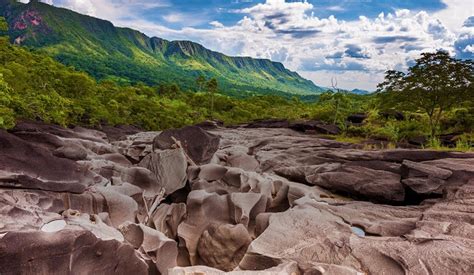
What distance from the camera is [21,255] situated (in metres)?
8.99

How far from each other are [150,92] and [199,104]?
16145 mm

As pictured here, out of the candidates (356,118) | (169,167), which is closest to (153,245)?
(169,167)

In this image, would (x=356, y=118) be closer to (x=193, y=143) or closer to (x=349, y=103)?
(x=349, y=103)

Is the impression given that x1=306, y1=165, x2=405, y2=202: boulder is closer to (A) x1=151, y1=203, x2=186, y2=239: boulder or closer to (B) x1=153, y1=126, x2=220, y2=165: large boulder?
(A) x1=151, y1=203, x2=186, y2=239: boulder

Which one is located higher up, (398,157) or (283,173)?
(398,157)

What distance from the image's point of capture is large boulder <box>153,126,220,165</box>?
78.5 ft

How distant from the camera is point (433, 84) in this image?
30.9 m

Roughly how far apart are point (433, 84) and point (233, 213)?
24.4 meters

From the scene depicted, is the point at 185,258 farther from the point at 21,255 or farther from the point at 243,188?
the point at 21,255

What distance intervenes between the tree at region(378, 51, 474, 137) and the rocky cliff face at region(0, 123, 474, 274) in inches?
575

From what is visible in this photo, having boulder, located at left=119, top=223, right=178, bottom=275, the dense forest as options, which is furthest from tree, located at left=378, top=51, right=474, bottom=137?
boulder, located at left=119, top=223, right=178, bottom=275

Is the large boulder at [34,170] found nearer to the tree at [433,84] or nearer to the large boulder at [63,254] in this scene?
the large boulder at [63,254]

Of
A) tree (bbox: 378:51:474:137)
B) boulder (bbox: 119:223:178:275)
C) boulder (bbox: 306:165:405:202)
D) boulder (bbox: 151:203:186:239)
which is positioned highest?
tree (bbox: 378:51:474:137)

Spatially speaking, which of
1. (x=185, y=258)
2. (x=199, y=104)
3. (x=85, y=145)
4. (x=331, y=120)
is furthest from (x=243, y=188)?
(x=199, y=104)
